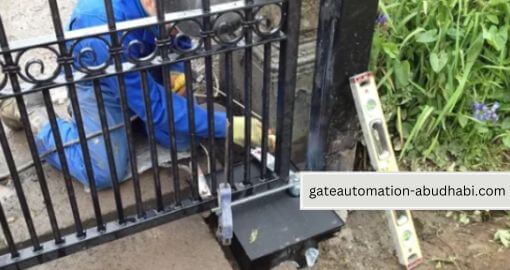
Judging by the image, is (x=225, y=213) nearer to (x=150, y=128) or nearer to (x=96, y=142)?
(x=150, y=128)

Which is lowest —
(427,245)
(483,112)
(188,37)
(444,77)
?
(427,245)

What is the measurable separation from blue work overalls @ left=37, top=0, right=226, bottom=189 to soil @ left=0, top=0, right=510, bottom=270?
0.58 ft

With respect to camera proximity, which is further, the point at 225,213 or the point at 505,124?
the point at 505,124

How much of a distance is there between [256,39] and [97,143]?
3.07ft

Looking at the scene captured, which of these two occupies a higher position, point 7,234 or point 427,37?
point 427,37

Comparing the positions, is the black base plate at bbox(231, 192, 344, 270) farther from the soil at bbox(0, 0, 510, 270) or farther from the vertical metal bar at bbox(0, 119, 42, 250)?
the vertical metal bar at bbox(0, 119, 42, 250)

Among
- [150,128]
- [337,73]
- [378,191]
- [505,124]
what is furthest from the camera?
[505,124]

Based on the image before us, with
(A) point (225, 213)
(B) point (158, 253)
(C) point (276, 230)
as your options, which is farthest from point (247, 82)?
(B) point (158, 253)

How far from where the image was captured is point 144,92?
1.88 meters

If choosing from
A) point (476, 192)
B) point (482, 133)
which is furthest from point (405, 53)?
point (476, 192)

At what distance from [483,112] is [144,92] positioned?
158 centimetres

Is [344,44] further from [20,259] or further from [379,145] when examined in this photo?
[20,259]

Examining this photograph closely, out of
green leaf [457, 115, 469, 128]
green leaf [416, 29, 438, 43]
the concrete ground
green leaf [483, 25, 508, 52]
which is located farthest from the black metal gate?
green leaf [483, 25, 508, 52]

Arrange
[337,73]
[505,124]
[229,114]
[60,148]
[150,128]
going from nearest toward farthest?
[60,148], [150,128], [229,114], [337,73], [505,124]
